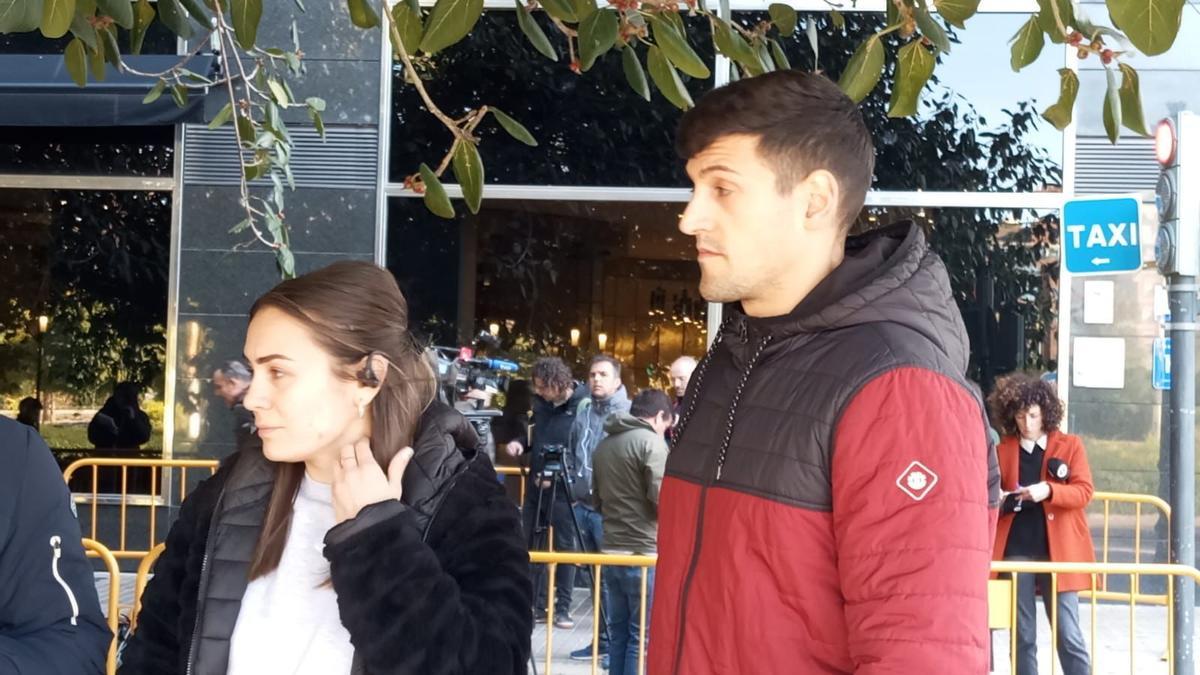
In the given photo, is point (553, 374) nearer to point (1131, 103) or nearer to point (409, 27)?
point (409, 27)

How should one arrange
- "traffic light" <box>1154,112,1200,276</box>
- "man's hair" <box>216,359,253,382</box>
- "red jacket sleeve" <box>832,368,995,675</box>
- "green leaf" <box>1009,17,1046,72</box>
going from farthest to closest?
"man's hair" <box>216,359,253,382</box>
"traffic light" <box>1154,112,1200,276</box>
"green leaf" <box>1009,17,1046,72</box>
"red jacket sleeve" <box>832,368,995,675</box>

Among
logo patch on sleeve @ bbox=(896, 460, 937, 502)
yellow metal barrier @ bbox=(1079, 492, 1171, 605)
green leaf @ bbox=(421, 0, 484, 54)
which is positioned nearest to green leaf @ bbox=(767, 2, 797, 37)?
green leaf @ bbox=(421, 0, 484, 54)

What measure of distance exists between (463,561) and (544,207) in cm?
814

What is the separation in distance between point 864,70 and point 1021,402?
500 centimetres

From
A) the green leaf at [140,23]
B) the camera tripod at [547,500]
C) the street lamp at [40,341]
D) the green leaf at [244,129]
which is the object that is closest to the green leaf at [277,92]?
the green leaf at [244,129]

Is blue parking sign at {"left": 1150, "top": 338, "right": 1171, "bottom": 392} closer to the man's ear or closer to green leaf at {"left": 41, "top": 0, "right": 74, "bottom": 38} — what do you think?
the man's ear

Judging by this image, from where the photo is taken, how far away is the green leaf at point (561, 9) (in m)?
2.84

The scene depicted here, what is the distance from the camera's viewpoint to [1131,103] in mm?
2660

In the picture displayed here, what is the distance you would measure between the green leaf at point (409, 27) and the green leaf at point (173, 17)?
3.36 feet

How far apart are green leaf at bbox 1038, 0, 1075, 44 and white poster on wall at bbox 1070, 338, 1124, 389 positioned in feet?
Result: 24.5

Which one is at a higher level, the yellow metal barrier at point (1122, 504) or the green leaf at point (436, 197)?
the green leaf at point (436, 197)

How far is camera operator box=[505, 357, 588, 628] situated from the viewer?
888cm

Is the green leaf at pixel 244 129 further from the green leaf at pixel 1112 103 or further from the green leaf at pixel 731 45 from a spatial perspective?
the green leaf at pixel 1112 103

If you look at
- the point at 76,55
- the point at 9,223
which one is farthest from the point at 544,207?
the point at 76,55
